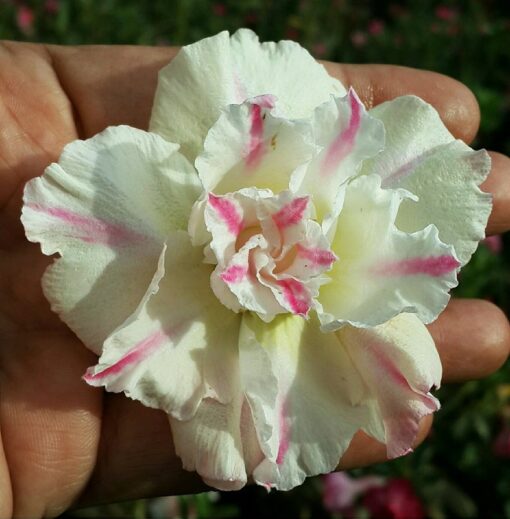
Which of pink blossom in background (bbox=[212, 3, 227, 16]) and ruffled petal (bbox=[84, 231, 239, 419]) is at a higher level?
ruffled petal (bbox=[84, 231, 239, 419])

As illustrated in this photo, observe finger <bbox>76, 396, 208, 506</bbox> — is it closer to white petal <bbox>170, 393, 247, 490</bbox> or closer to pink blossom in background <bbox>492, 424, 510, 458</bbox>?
white petal <bbox>170, 393, 247, 490</bbox>

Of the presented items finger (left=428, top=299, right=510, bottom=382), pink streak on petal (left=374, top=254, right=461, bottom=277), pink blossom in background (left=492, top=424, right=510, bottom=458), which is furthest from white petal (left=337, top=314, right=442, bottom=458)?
pink blossom in background (left=492, top=424, right=510, bottom=458)

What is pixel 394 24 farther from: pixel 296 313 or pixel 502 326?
pixel 296 313

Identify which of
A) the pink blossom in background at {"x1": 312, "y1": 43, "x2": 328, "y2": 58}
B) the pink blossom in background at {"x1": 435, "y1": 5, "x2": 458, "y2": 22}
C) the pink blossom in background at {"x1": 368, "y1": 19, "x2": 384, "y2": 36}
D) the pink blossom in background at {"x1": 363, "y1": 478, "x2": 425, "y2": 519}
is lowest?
the pink blossom in background at {"x1": 363, "y1": 478, "x2": 425, "y2": 519}

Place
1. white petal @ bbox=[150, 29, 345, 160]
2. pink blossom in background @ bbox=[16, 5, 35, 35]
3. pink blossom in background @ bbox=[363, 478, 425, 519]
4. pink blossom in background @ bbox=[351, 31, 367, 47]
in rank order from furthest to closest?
pink blossom in background @ bbox=[351, 31, 367, 47] < pink blossom in background @ bbox=[16, 5, 35, 35] < pink blossom in background @ bbox=[363, 478, 425, 519] < white petal @ bbox=[150, 29, 345, 160]

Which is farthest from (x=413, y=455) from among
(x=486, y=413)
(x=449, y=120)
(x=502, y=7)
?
(x=502, y=7)

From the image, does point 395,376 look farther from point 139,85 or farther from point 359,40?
point 359,40

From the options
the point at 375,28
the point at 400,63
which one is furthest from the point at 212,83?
the point at 375,28
